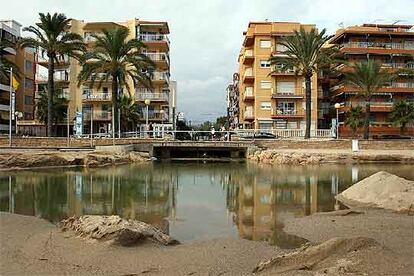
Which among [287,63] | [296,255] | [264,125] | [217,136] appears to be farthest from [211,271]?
[264,125]

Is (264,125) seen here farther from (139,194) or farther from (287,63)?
(139,194)

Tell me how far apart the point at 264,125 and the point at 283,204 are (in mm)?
56908

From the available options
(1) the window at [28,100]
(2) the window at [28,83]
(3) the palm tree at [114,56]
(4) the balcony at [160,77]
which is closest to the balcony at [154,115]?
(4) the balcony at [160,77]

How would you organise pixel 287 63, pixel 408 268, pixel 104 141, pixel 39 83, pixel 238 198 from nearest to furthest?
pixel 408 268
pixel 238 198
pixel 104 141
pixel 287 63
pixel 39 83

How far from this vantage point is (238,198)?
20.9 m

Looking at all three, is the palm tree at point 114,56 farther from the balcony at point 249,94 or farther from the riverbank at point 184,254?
the riverbank at point 184,254

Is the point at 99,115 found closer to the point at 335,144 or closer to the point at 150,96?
the point at 150,96

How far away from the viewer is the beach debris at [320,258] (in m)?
8.21

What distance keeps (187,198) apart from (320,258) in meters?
13.2

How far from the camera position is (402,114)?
236ft

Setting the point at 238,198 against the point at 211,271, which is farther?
the point at 238,198

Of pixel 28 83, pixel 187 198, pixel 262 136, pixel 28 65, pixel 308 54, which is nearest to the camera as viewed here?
pixel 187 198

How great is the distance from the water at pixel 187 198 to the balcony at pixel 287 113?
42.0 metres

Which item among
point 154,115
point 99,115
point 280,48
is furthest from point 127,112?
point 280,48
